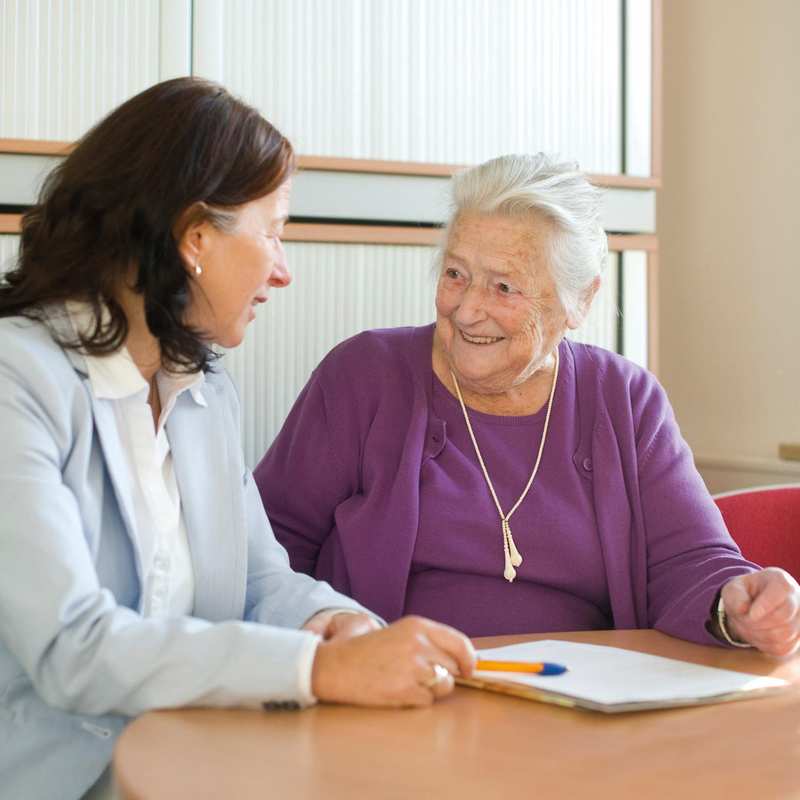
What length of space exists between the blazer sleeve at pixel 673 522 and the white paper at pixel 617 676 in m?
0.31

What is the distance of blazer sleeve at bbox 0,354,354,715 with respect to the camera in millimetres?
1181

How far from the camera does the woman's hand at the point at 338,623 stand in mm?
1437

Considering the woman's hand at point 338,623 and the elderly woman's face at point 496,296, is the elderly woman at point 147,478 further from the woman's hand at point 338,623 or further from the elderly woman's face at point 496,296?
the elderly woman's face at point 496,296

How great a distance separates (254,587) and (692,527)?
2.27 ft

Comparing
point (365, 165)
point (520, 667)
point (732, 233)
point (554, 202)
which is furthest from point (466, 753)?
point (732, 233)

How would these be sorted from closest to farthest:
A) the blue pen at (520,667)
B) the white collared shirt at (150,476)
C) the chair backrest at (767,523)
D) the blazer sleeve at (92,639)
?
1. the blazer sleeve at (92,639)
2. the blue pen at (520,667)
3. the white collared shirt at (150,476)
4. the chair backrest at (767,523)

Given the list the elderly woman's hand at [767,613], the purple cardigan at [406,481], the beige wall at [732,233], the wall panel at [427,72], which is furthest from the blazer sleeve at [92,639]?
the beige wall at [732,233]

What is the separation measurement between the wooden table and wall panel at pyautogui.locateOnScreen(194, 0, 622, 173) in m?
1.29

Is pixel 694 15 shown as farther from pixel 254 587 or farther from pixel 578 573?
pixel 254 587

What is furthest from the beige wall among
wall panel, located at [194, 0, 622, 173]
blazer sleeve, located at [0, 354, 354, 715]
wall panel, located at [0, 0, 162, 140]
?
blazer sleeve, located at [0, 354, 354, 715]

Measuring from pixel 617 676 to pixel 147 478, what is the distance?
560 mm

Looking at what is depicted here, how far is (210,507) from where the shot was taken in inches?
60.2

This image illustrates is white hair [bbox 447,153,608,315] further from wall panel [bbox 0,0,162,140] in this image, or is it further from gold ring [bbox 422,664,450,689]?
gold ring [bbox 422,664,450,689]

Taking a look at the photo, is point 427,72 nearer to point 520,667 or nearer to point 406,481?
point 406,481
